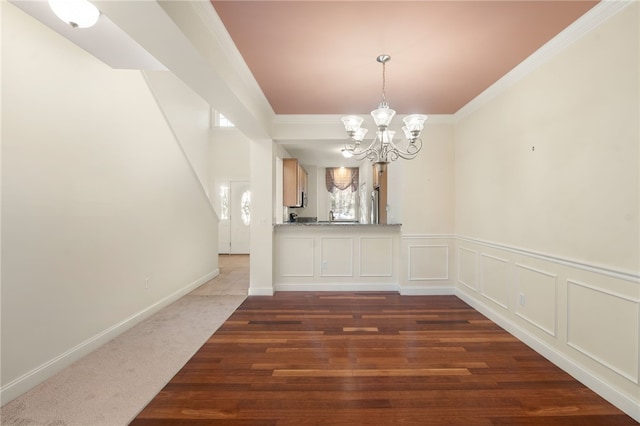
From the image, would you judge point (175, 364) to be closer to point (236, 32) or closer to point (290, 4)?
point (236, 32)

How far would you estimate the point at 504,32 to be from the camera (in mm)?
2219

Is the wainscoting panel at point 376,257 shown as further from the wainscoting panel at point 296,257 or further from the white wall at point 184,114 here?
the white wall at point 184,114

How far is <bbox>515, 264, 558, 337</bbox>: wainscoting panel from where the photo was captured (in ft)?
8.13

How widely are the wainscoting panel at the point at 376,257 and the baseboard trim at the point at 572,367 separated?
1.51 meters

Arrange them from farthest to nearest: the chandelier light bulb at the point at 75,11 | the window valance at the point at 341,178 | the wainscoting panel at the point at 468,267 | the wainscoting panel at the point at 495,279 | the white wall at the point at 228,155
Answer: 1. the window valance at the point at 341,178
2. the white wall at the point at 228,155
3. the wainscoting panel at the point at 468,267
4. the wainscoting panel at the point at 495,279
5. the chandelier light bulb at the point at 75,11

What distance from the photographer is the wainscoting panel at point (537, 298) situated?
248 centimetres

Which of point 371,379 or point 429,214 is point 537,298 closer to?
point 371,379

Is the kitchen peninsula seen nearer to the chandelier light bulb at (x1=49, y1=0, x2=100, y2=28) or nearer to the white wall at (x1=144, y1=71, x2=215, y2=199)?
the white wall at (x1=144, y1=71, x2=215, y2=199)

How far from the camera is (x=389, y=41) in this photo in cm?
229

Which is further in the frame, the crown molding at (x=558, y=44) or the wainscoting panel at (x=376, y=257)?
the wainscoting panel at (x=376, y=257)

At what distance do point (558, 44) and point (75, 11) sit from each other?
3.36 metres

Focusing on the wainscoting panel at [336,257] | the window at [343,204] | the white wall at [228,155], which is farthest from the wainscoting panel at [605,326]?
the white wall at [228,155]

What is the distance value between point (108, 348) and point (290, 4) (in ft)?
10.8

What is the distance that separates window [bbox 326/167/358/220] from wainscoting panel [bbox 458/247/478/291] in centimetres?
529
